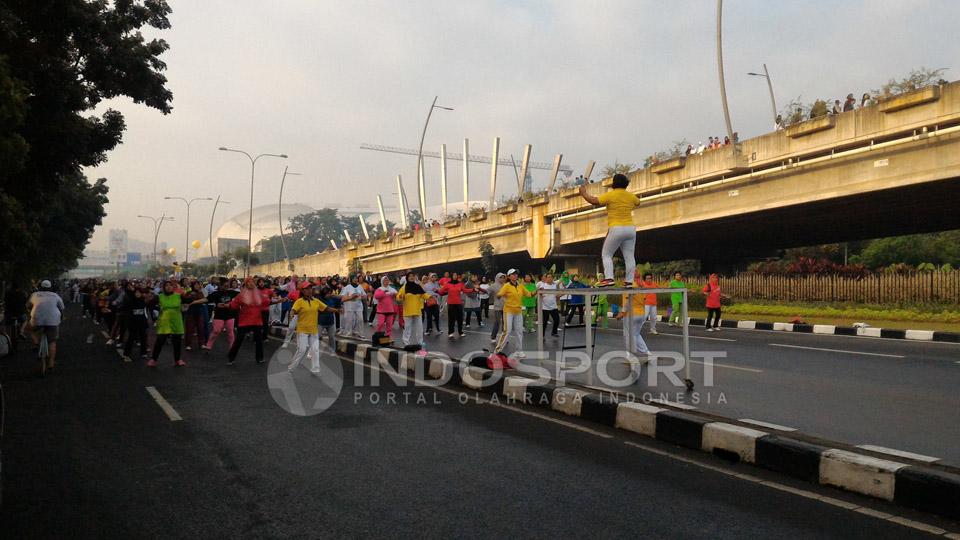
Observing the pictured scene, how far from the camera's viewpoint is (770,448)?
542 cm

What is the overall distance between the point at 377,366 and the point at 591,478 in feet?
25.1

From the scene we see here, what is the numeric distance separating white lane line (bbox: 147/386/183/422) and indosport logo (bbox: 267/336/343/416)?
1.12 metres

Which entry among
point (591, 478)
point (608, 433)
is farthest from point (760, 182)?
point (591, 478)

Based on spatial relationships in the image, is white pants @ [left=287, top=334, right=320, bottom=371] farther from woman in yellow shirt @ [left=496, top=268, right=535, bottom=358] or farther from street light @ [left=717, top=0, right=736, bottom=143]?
street light @ [left=717, top=0, right=736, bottom=143]

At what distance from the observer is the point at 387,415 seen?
7480mm

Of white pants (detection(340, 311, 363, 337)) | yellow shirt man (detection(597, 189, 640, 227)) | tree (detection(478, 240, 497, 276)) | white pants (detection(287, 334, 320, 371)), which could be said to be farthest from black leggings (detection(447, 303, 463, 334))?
tree (detection(478, 240, 497, 276))

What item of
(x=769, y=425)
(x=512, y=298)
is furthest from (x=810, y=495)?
(x=512, y=298)

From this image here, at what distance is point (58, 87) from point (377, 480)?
12.3 m

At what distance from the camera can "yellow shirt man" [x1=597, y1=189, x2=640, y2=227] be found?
876 centimetres

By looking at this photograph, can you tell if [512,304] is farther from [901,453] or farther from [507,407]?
[901,453]

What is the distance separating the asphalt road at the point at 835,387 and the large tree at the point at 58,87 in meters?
8.08

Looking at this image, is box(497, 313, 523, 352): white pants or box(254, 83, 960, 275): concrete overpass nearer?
box(497, 313, 523, 352): white pants

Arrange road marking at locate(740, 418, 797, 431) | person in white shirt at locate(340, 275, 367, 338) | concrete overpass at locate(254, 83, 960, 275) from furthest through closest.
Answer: person in white shirt at locate(340, 275, 367, 338) → concrete overpass at locate(254, 83, 960, 275) → road marking at locate(740, 418, 797, 431)

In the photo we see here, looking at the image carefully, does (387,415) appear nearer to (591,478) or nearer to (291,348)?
(591,478)
